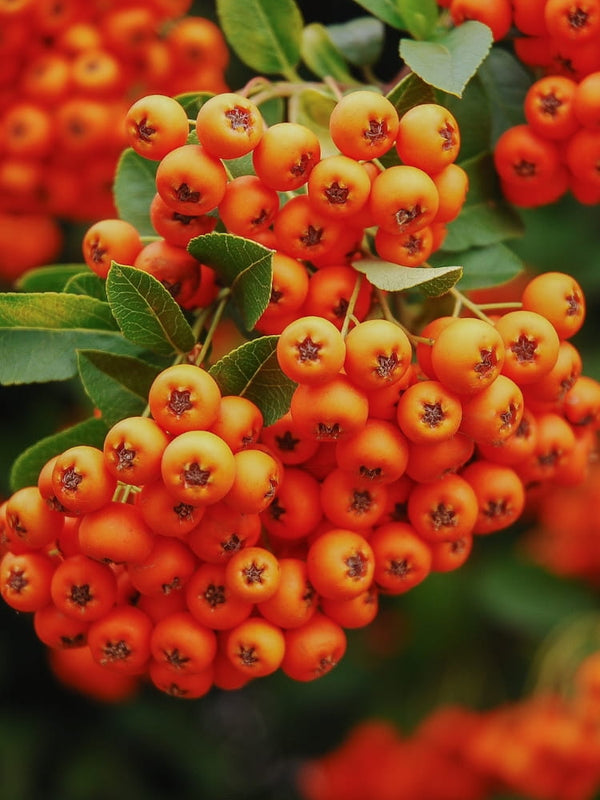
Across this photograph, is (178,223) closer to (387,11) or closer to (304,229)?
(304,229)

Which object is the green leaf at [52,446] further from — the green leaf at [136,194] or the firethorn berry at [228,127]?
the firethorn berry at [228,127]

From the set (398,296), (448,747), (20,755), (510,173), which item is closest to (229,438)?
(398,296)

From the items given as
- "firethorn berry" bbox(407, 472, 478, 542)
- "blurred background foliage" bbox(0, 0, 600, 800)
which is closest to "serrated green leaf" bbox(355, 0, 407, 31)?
"firethorn berry" bbox(407, 472, 478, 542)

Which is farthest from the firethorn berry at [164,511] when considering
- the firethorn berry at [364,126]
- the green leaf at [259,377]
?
the firethorn berry at [364,126]

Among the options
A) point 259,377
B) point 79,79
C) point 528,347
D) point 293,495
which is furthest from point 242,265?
point 79,79

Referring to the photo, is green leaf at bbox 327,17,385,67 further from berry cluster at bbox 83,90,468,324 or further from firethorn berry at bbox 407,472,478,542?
firethorn berry at bbox 407,472,478,542

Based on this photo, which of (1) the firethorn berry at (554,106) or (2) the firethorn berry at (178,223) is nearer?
(2) the firethorn berry at (178,223)
